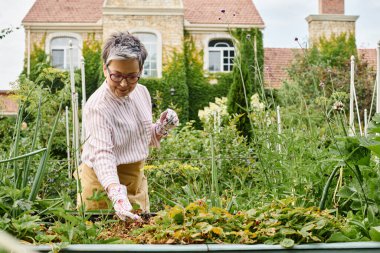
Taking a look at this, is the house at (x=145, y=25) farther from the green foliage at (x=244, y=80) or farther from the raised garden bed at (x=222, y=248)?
the raised garden bed at (x=222, y=248)

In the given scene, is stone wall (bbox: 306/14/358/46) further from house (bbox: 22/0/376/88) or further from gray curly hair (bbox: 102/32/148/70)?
gray curly hair (bbox: 102/32/148/70)

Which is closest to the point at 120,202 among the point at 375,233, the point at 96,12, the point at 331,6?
the point at 375,233

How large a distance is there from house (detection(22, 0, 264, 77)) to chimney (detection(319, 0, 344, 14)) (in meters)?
2.77

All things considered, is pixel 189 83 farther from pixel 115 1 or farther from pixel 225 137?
pixel 225 137

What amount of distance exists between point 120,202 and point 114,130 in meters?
0.58

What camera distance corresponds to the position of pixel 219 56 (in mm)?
19750

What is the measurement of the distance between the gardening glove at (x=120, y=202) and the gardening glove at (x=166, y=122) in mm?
671

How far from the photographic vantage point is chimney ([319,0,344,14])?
2116 centimetres

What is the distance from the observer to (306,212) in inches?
59.4

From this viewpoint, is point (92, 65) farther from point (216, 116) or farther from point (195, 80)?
point (216, 116)

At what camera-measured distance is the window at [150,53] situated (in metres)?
19.2

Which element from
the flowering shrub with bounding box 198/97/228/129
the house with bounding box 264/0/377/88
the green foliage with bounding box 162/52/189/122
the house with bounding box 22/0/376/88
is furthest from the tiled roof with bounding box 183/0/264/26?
the flowering shrub with bounding box 198/97/228/129

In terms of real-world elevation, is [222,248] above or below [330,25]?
below

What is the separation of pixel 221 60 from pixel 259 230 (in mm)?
18470
